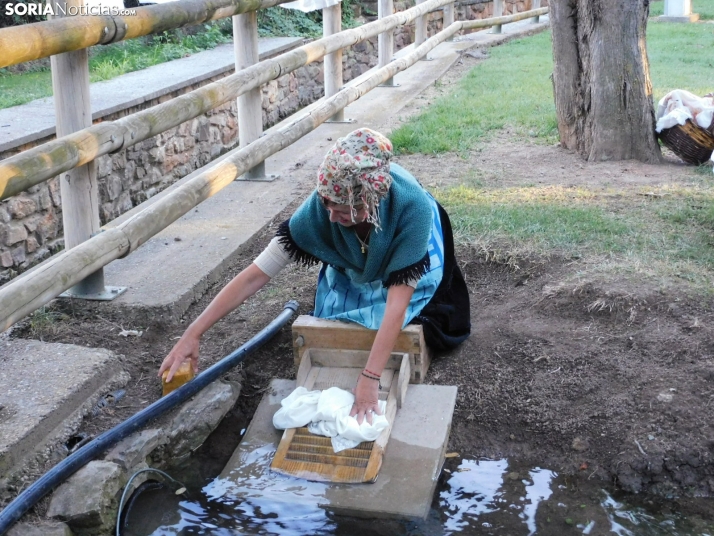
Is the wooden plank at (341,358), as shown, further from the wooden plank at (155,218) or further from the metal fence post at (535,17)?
the metal fence post at (535,17)

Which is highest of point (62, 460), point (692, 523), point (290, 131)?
point (290, 131)

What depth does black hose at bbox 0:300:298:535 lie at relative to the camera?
237 cm

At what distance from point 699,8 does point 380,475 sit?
55.6 feet

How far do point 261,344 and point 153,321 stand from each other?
56cm

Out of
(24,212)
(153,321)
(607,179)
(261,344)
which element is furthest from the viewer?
(24,212)

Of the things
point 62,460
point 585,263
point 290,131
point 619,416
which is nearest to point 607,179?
point 585,263

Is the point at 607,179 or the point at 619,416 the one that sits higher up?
the point at 607,179

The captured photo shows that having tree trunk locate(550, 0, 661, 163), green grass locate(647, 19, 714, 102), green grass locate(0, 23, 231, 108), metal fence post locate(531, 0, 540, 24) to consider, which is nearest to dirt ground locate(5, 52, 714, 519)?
tree trunk locate(550, 0, 661, 163)

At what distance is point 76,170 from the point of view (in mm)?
3504

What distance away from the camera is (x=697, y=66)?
9.95 meters

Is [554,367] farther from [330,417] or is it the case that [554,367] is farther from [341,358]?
[330,417]

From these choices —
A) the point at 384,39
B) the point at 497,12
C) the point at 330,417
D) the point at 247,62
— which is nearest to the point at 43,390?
the point at 330,417

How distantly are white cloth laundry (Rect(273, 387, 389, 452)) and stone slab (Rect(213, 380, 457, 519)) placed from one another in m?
0.09

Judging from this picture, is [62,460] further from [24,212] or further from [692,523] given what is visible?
[24,212]
